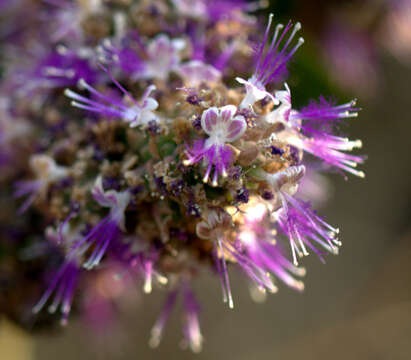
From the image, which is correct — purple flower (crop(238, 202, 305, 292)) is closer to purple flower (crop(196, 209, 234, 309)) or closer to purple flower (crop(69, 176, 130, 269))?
purple flower (crop(196, 209, 234, 309))

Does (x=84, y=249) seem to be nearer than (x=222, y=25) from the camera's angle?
Yes

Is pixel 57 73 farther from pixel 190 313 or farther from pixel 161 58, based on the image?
pixel 190 313

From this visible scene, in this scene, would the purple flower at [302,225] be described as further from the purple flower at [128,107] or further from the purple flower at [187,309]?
the purple flower at [187,309]

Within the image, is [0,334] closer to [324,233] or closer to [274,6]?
[324,233]

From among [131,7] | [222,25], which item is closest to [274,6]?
[222,25]

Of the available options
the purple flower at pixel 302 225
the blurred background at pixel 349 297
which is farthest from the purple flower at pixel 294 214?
the blurred background at pixel 349 297

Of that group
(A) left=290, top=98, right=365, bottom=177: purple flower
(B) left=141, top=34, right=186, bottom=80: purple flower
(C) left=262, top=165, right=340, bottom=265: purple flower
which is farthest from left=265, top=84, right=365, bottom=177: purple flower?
(B) left=141, top=34, right=186, bottom=80: purple flower

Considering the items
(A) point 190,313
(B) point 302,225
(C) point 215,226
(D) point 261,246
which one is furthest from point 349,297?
(C) point 215,226
